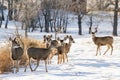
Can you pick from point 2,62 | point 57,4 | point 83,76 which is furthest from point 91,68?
point 57,4

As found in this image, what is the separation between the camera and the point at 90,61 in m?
18.7

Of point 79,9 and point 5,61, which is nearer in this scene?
point 5,61

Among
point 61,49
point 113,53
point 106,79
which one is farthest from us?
point 113,53

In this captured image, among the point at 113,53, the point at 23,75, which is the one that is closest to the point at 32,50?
the point at 23,75

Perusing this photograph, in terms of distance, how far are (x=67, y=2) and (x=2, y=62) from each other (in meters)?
46.2

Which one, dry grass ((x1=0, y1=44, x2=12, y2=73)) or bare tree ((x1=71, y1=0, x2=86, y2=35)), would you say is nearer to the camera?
dry grass ((x1=0, y1=44, x2=12, y2=73))

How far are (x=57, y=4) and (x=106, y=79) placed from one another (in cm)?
4799

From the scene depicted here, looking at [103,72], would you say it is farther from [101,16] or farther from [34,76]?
[101,16]

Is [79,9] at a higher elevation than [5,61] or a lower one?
higher

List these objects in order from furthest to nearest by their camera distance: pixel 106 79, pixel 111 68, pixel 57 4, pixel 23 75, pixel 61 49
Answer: pixel 57 4
pixel 61 49
pixel 111 68
pixel 23 75
pixel 106 79

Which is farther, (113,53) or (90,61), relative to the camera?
(113,53)

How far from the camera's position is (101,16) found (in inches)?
2586

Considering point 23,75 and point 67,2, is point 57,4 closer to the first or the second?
point 67,2

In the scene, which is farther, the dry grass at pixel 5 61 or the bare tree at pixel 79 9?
the bare tree at pixel 79 9
